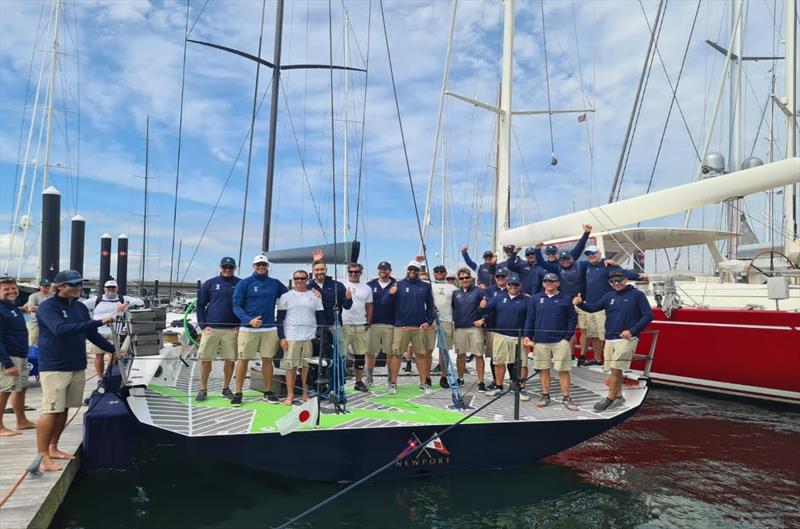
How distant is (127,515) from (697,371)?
1038 cm

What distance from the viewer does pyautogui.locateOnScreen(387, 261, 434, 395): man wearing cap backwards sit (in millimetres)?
7488

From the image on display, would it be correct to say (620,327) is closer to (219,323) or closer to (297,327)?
(297,327)

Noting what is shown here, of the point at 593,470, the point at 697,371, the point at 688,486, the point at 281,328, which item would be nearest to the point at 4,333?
the point at 281,328

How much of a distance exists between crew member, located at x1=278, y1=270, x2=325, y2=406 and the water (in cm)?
115

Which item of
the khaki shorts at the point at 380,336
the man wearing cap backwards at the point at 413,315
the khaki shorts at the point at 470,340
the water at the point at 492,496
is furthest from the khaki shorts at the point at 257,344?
the khaki shorts at the point at 470,340

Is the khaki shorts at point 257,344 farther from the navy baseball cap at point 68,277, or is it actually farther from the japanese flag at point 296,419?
the navy baseball cap at point 68,277

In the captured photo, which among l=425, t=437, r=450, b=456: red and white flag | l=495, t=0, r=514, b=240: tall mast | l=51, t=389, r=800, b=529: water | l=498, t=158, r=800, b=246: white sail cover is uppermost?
l=495, t=0, r=514, b=240: tall mast

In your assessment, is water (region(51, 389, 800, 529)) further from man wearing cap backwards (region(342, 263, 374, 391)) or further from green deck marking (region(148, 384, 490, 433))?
man wearing cap backwards (region(342, 263, 374, 391))

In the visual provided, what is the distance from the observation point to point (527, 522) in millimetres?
5461

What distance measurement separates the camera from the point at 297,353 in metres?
6.48

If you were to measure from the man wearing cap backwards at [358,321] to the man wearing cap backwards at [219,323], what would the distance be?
1.39m

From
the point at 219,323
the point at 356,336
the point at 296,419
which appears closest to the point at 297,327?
the point at 219,323

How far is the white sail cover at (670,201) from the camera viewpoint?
9836mm

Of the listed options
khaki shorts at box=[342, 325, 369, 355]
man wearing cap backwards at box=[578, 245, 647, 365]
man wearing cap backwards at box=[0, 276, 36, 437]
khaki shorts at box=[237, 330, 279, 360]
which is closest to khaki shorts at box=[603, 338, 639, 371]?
man wearing cap backwards at box=[578, 245, 647, 365]
